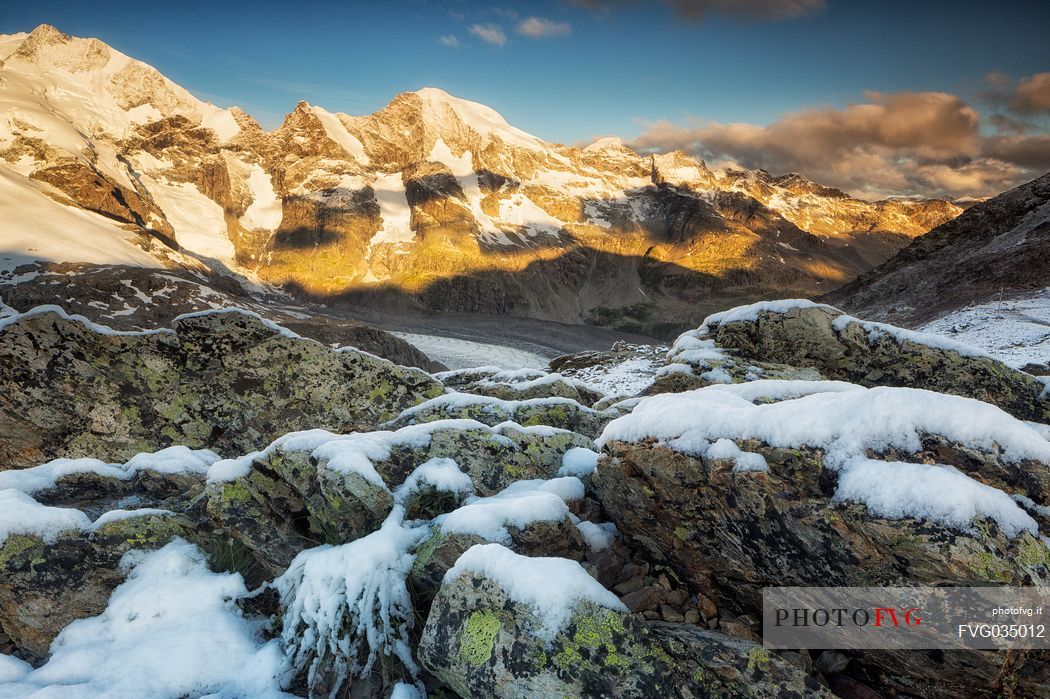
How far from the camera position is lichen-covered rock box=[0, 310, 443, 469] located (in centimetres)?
972

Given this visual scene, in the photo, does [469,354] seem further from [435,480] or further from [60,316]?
[435,480]

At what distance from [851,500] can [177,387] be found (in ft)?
41.8

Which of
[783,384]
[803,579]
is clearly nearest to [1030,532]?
[803,579]

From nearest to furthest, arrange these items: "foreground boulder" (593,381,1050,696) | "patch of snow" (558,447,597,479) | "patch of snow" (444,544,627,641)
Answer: "foreground boulder" (593,381,1050,696)
"patch of snow" (444,544,627,641)
"patch of snow" (558,447,597,479)

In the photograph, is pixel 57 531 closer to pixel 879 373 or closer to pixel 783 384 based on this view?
pixel 783 384

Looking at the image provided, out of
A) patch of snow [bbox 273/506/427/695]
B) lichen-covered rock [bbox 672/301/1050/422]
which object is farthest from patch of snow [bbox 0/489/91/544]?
lichen-covered rock [bbox 672/301/1050/422]

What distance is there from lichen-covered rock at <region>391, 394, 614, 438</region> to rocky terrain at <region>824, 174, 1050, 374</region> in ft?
68.6

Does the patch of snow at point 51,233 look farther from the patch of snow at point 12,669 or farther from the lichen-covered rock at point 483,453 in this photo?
the lichen-covered rock at point 483,453

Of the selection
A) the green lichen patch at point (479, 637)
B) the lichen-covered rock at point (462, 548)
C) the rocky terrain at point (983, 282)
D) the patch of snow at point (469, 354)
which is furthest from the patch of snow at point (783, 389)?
the patch of snow at point (469, 354)

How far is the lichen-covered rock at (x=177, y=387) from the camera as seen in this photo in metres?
9.72

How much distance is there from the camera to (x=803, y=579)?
490 centimetres

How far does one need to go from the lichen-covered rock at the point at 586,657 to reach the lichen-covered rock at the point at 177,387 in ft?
Result: 19.8

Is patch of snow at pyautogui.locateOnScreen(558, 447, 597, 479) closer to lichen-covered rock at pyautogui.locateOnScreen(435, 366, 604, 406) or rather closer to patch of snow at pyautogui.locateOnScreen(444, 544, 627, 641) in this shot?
patch of snow at pyautogui.locateOnScreen(444, 544, 627, 641)

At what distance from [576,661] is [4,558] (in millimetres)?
7697
